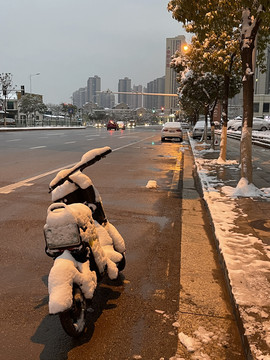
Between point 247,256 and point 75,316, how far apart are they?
2115mm

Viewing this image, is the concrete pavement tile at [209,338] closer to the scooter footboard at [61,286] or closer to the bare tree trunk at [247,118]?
the scooter footboard at [61,286]

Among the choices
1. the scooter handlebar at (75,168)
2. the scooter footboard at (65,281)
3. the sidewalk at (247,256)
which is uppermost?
the scooter handlebar at (75,168)

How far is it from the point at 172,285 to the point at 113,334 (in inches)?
40.9

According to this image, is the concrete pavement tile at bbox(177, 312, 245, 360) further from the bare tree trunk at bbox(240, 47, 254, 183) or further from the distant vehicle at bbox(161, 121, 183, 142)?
the distant vehicle at bbox(161, 121, 183, 142)

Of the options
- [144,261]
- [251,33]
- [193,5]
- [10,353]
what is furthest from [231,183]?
[10,353]

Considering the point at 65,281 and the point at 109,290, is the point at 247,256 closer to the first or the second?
the point at 109,290

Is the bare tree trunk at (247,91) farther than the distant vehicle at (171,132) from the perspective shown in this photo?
No

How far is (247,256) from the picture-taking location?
13.2ft

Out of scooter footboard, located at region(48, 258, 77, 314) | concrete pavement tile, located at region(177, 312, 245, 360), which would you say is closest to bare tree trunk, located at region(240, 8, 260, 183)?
concrete pavement tile, located at region(177, 312, 245, 360)

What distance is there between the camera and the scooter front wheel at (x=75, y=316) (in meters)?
2.62

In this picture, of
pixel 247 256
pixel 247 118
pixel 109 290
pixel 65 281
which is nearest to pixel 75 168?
pixel 65 281

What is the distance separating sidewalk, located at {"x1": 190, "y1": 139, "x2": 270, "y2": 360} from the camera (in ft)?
8.77

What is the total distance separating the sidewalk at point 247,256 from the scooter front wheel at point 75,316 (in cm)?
119

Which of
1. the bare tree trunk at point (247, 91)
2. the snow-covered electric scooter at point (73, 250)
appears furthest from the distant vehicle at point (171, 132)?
the snow-covered electric scooter at point (73, 250)
